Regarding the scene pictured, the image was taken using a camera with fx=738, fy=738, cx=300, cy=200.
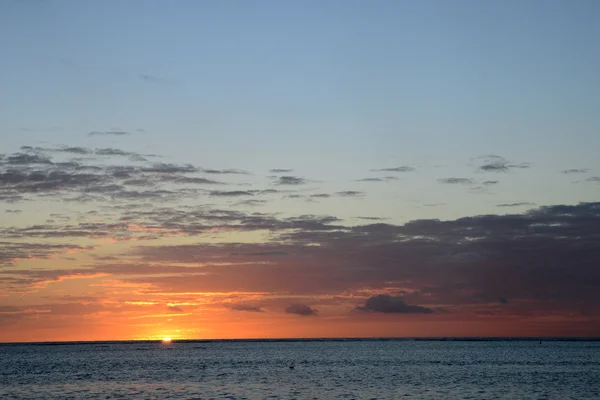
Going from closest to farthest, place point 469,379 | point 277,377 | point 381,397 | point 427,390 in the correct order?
point 381,397
point 427,390
point 469,379
point 277,377

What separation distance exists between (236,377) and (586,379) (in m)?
57.5

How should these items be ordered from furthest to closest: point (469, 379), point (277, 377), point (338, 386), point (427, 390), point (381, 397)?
point (277, 377), point (469, 379), point (338, 386), point (427, 390), point (381, 397)

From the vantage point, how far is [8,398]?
9288 cm

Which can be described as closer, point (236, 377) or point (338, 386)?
point (338, 386)

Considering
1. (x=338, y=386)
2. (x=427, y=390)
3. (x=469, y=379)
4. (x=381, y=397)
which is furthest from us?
(x=469, y=379)

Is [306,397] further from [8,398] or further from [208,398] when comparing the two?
[8,398]

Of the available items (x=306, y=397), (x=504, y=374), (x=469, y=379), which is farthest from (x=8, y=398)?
(x=504, y=374)

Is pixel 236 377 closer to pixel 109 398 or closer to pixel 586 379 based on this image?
pixel 109 398

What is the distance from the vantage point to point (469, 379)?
117 m

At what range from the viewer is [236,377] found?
12638cm

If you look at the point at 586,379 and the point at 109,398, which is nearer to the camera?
the point at 109,398

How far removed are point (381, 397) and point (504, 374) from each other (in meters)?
51.6

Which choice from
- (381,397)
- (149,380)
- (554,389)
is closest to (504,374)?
(554,389)

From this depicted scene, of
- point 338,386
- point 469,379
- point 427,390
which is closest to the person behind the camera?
point 427,390
